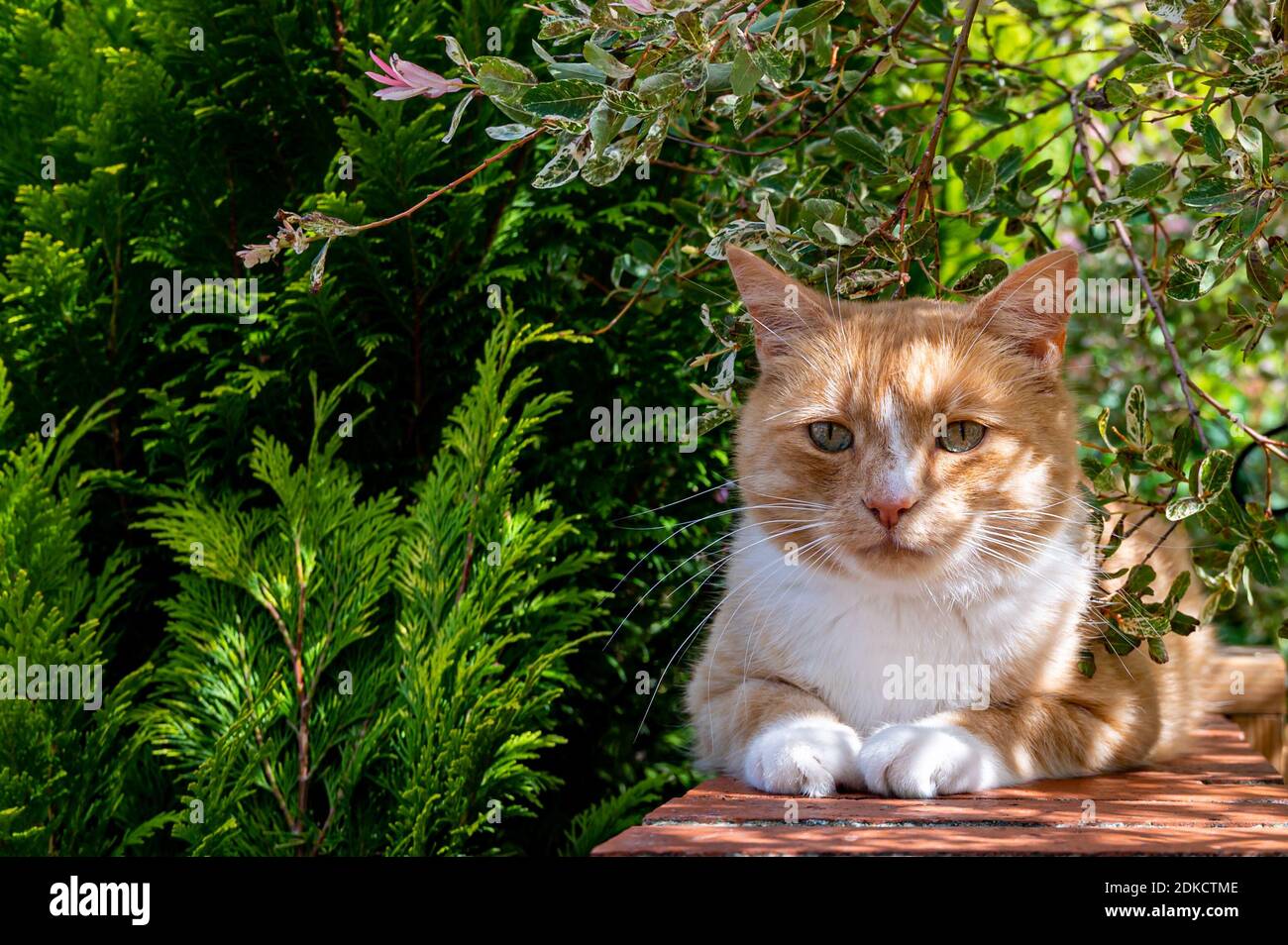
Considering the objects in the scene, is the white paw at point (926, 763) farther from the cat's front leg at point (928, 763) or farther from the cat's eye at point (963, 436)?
the cat's eye at point (963, 436)

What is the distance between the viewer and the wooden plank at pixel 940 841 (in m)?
1.61

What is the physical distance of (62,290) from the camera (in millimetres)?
2795

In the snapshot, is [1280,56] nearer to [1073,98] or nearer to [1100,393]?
[1073,98]

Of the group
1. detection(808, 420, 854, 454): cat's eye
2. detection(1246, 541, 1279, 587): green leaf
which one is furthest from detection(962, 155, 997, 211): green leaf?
detection(1246, 541, 1279, 587): green leaf

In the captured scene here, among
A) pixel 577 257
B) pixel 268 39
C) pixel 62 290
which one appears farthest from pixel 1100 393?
pixel 62 290

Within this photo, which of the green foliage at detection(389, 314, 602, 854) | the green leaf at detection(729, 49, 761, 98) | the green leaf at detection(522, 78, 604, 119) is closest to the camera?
the green leaf at detection(729, 49, 761, 98)

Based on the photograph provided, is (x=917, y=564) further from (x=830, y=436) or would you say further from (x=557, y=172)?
(x=557, y=172)

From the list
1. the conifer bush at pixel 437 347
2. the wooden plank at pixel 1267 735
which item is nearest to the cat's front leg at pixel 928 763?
the conifer bush at pixel 437 347

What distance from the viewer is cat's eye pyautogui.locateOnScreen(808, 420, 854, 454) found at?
2244 mm

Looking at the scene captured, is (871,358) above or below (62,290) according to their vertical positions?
below

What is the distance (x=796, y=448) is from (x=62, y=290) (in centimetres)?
177

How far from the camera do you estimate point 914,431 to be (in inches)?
84.9

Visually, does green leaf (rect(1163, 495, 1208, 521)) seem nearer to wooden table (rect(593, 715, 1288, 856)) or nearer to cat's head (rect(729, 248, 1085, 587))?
cat's head (rect(729, 248, 1085, 587))

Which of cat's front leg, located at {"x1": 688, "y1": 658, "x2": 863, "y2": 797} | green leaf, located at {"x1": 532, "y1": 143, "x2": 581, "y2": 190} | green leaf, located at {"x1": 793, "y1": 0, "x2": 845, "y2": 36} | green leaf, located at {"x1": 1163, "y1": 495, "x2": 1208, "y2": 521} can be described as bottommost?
cat's front leg, located at {"x1": 688, "y1": 658, "x2": 863, "y2": 797}
